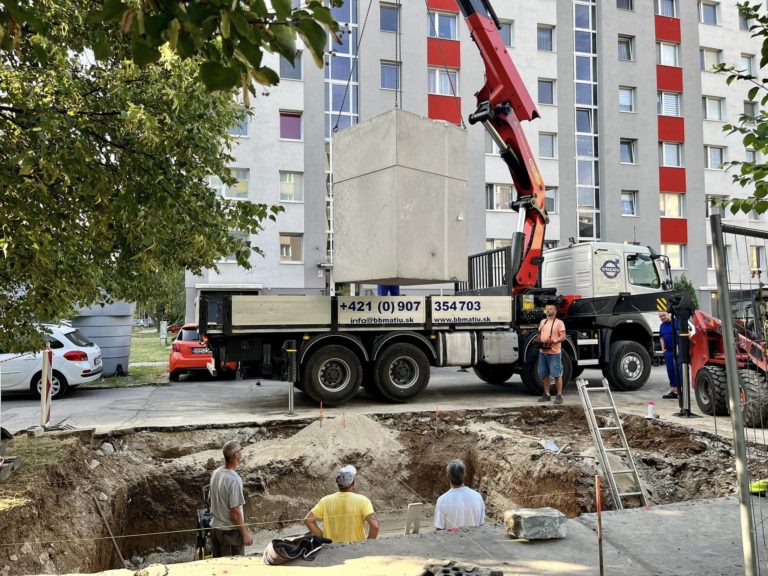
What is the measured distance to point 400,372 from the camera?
1070 centimetres

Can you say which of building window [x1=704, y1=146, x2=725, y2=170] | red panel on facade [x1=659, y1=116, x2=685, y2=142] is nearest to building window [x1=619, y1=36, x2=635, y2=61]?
red panel on facade [x1=659, y1=116, x2=685, y2=142]

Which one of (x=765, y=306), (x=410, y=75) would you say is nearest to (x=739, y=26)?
(x=410, y=75)

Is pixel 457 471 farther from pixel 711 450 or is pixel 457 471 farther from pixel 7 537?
pixel 711 450

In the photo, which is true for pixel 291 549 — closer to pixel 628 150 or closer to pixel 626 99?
pixel 628 150

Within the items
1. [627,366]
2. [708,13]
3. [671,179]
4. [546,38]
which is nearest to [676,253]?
[671,179]

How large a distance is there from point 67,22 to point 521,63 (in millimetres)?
Answer: 24996

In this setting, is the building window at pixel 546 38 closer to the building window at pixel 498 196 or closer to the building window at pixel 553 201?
the building window at pixel 553 201

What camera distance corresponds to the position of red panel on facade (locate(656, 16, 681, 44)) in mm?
29797

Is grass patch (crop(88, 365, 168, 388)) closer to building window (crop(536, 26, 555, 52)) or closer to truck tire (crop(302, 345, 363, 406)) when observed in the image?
truck tire (crop(302, 345, 363, 406))

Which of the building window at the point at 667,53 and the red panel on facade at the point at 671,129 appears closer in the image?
the red panel on facade at the point at 671,129

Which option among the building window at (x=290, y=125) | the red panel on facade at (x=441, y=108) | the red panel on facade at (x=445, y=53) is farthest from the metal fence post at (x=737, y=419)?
the red panel on facade at (x=445, y=53)

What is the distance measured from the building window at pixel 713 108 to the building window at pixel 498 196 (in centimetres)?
1208

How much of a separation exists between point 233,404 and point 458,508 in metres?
6.91

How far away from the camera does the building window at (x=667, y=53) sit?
29.9 meters
